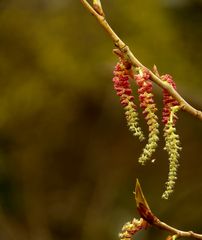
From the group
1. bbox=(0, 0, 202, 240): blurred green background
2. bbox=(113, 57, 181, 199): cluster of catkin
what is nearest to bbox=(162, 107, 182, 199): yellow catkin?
bbox=(113, 57, 181, 199): cluster of catkin

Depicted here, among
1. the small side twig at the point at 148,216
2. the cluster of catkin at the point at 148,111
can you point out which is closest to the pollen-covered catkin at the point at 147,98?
the cluster of catkin at the point at 148,111

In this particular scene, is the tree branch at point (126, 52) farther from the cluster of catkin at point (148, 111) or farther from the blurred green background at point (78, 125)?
the blurred green background at point (78, 125)

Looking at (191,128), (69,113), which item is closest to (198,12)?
(191,128)

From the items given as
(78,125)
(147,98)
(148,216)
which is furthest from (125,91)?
(78,125)

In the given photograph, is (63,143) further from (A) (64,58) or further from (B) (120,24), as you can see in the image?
(B) (120,24)

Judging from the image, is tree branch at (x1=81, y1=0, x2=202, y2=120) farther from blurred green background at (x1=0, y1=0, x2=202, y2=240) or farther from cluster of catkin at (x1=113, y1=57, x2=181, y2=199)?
blurred green background at (x1=0, y1=0, x2=202, y2=240)

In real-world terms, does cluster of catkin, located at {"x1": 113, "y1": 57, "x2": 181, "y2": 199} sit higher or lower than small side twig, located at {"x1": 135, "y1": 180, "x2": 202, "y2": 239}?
higher

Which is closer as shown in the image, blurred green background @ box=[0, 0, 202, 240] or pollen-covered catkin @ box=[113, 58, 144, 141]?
pollen-covered catkin @ box=[113, 58, 144, 141]
